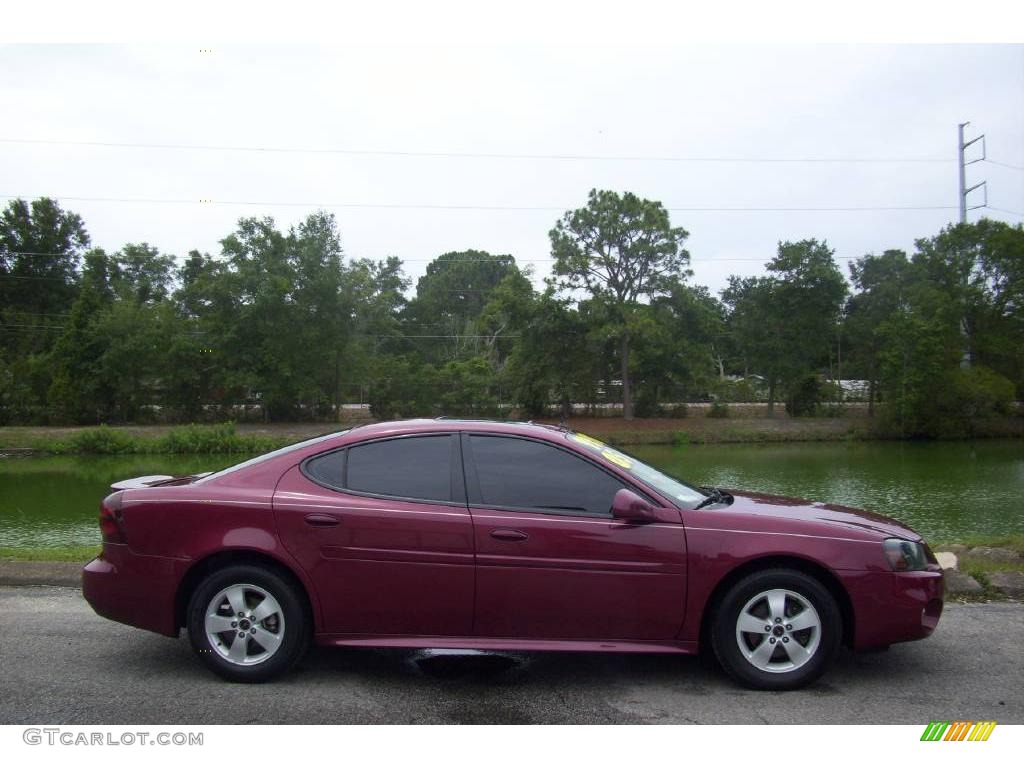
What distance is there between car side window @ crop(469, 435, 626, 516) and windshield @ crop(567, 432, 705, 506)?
0.17 metres

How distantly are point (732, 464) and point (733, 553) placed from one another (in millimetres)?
28267

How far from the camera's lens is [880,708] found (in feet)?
13.7

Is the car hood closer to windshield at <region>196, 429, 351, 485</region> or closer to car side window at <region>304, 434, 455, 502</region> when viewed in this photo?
car side window at <region>304, 434, 455, 502</region>

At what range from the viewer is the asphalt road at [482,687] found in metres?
4.06

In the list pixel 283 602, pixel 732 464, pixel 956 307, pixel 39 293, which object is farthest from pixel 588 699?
pixel 39 293

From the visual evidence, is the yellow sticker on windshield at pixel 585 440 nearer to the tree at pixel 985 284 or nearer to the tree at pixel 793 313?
the tree at pixel 793 313

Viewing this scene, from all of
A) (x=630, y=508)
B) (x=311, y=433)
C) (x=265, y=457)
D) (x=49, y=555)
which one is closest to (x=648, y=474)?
(x=630, y=508)

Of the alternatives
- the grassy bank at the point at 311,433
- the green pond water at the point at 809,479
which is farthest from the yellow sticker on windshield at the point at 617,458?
the grassy bank at the point at 311,433

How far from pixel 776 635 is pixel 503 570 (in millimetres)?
1501

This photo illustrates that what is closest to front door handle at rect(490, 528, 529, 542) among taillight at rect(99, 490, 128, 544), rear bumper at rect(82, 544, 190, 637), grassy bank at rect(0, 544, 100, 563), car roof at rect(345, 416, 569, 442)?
car roof at rect(345, 416, 569, 442)

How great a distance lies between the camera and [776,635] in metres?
4.43

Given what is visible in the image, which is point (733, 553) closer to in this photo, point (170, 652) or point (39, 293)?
point (170, 652)
